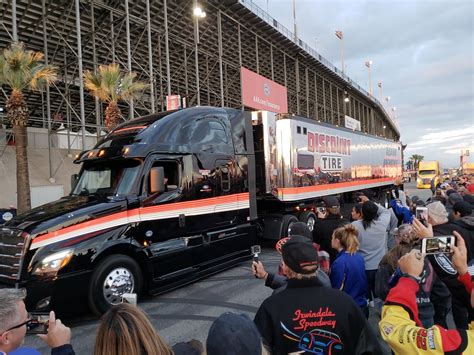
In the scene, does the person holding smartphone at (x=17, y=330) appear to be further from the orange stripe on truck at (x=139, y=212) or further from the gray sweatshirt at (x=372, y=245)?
the gray sweatshirt at (x=372, y=245)

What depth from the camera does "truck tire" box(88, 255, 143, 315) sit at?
4.95 m

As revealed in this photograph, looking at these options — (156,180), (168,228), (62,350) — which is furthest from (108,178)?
(62,350)

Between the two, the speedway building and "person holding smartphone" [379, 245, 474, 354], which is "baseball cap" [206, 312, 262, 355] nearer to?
"person holding smartphone" [379, 245, 474, 354]

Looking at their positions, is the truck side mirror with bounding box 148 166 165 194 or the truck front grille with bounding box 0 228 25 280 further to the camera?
the truck side mirror with bounding box 148 166 165 194

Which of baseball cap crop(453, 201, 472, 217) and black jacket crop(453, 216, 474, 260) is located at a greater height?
baseball cap crop(453, 201, 472, 217)

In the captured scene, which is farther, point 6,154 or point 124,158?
point 6,154

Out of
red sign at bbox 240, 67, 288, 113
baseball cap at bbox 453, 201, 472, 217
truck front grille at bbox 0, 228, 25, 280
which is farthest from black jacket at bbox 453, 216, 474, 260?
red sign at bbox 240, 67, 288, 113

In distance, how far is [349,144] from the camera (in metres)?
13.9

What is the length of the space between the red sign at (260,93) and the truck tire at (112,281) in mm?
18256

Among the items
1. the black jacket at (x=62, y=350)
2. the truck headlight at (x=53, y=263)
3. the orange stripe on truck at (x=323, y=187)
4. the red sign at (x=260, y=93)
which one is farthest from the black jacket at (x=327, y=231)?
the red sign at (x=260, y=93)

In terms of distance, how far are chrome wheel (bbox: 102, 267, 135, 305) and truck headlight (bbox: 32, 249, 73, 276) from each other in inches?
26.2

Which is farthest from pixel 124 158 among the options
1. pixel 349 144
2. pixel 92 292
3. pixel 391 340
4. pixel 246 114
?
pixel 349 144

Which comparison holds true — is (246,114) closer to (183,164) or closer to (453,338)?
(183,164)

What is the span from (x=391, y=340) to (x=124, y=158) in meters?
4.92
